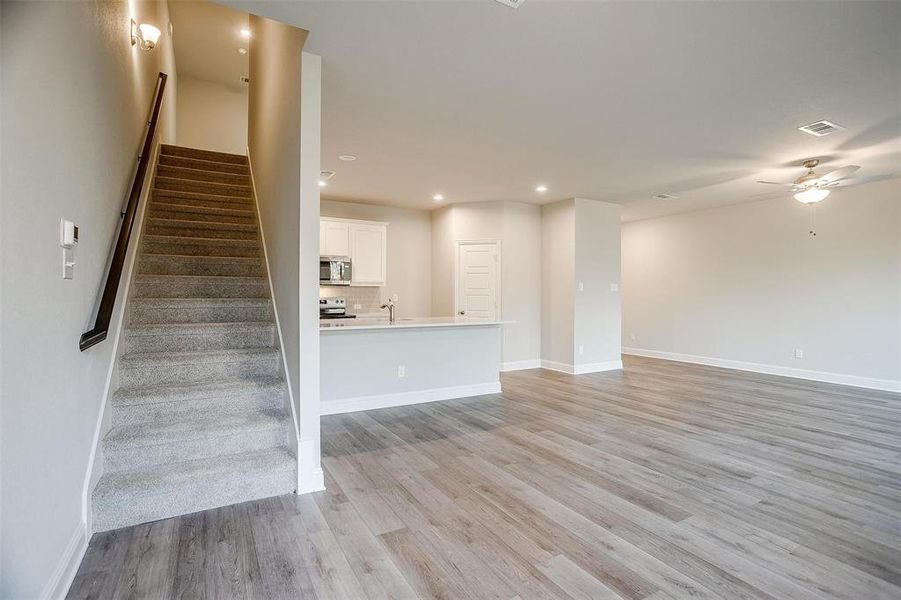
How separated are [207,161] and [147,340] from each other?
3.40 metres

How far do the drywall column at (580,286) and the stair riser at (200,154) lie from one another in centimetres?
481

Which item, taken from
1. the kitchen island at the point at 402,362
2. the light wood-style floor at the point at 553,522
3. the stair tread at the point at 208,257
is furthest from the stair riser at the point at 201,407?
the stair tread at the point at 208,257

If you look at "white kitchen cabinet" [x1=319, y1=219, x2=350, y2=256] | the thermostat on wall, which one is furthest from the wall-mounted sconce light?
"white kitchen cabinet" [x1=319, y1=219, x2=350, y2=256]

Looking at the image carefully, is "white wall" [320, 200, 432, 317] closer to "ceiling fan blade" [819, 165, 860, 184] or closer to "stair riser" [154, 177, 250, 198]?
"stair riser" [154, 177, 250, 198]

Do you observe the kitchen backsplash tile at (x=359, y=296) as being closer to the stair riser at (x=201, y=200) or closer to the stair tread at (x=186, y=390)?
the stair riser at (x=201, y=200)

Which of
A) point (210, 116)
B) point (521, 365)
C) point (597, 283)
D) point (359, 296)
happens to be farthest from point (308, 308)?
point (210, 116)

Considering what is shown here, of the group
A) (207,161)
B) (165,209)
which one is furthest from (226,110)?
(165,209)

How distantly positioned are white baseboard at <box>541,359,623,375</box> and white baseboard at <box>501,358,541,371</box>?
0.36 feet

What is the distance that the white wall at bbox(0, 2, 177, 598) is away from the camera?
1361 mm

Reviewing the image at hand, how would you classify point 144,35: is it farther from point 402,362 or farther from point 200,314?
point 402,362

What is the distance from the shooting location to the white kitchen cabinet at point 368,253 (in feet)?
23.5

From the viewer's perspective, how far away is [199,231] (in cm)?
445

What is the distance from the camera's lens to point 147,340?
10.5 feet

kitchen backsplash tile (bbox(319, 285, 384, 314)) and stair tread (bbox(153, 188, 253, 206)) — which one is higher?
stair tread (bbox(153, 188, 253, 206))
